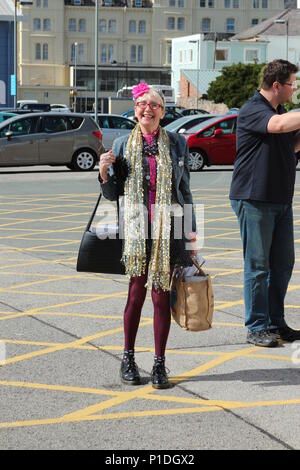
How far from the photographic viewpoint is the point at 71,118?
25.3 meters

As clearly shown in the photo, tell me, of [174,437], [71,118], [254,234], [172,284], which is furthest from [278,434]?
[71,118]

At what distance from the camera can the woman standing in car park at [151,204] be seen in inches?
219

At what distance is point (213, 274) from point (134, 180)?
13.8 ft

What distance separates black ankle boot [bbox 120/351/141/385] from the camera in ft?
18.5

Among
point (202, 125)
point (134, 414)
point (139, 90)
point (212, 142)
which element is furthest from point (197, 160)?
Answer: point (134, 414)

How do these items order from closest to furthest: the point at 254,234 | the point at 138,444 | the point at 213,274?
1. the point at 138,444
2. the point at 254,234
3. the point at 213,274

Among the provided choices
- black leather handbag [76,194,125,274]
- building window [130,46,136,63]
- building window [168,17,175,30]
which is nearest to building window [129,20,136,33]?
building window [130,46,136,63]

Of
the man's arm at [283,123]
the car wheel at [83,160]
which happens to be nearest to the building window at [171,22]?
the car wheel at [83,160]

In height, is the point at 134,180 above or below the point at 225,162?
above

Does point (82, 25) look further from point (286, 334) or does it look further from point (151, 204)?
point (151, 204)

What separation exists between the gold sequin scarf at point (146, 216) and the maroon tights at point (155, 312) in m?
0.06

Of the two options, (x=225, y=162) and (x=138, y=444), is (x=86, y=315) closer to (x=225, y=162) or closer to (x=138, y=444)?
(x=138, y=444)

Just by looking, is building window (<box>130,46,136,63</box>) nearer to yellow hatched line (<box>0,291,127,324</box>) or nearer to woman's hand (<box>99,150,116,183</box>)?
yellow hatched line (<box>0,291,127,324</box>)

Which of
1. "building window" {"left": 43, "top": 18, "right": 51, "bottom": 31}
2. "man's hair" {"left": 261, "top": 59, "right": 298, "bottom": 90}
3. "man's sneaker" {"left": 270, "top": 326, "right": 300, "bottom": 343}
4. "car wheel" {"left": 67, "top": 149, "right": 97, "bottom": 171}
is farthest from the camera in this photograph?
"building window" {"left": 43, "top": 18, "right": 51, "bottom": 31}
